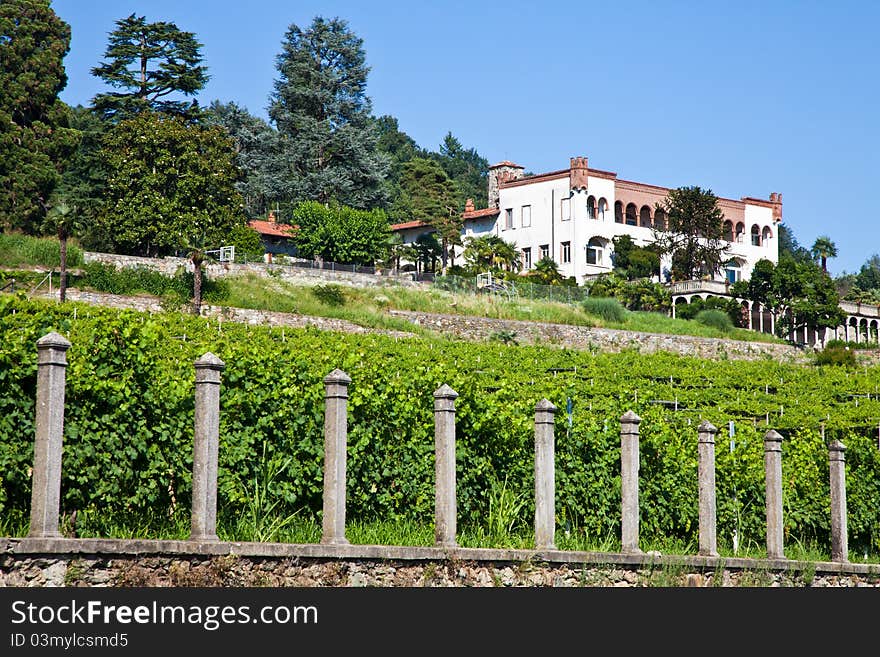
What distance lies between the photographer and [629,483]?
44.0ft

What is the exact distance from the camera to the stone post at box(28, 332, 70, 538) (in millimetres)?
8125

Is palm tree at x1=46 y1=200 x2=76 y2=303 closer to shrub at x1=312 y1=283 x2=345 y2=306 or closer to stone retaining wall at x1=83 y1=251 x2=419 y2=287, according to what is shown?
stone retaining wall at x1=83 y1=251 x2=419 y2=287

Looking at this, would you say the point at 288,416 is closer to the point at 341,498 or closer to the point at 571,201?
the point at 341,498

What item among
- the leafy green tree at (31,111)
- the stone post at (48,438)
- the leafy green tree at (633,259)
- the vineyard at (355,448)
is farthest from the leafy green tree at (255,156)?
the stone post at (48,438)

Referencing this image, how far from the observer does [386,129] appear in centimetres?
11319

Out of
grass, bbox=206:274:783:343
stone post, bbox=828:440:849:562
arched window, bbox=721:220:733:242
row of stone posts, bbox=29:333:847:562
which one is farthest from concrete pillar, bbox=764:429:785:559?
arched window, bbox=721:220:733:242

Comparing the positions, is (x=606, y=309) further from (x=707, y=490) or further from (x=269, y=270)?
(x=707, y=490)

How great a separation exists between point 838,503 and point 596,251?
5236cm

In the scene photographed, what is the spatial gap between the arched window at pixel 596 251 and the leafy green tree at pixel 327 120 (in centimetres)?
1175

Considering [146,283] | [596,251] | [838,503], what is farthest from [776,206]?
[838,503]

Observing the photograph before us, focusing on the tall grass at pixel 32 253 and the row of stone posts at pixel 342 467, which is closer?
the row of stone posts at pixel 342 467

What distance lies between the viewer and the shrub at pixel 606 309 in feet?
169

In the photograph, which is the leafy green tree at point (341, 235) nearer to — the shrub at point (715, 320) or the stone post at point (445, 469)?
the shrub at point (715, 320)

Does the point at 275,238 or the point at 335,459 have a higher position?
the point at 275,238
